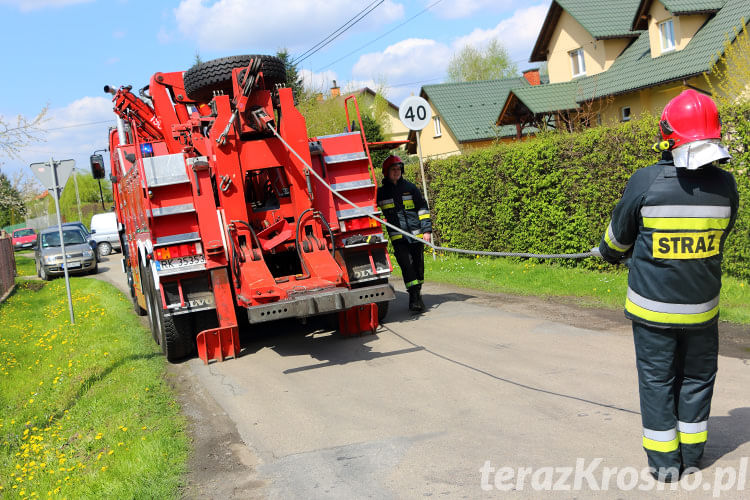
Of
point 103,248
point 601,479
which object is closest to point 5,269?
point 103,248

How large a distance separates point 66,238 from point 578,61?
899 inches

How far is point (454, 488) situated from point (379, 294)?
347 cm

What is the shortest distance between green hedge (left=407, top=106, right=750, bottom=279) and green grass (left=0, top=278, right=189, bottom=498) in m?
6.88

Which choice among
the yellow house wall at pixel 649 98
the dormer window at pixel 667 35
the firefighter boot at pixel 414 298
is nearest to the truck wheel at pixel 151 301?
the firefighter boot at pixel 414 298

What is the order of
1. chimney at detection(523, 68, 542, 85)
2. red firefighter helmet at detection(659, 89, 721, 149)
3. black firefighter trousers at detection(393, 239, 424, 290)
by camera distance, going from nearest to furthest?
red firefighter helmet at detection(659, 89, 721, 149)
black firefighter trousers at detection(393, 239, 424, 290)
chimney at detection(523, 68, 542, 85)

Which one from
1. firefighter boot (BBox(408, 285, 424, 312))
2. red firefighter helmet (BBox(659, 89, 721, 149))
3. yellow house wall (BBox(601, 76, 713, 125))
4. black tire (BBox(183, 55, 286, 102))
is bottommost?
firefighter boot (BBox(408, 285, 424, 312))

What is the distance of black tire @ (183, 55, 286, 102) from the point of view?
7902 mm

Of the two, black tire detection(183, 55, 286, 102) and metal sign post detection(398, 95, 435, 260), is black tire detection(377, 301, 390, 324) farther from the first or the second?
metal sign post detection(398, 95, 435, 260)

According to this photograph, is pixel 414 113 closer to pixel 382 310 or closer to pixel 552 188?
pixel 552 188

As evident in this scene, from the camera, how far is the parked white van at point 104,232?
32500 mm

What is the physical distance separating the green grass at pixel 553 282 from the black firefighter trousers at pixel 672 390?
422 cm

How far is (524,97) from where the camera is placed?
30844 mm

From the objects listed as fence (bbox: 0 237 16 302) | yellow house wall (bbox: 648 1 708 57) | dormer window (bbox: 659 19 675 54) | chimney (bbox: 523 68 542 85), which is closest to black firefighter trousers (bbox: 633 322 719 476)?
fence (bbox: 0 237 16 302)

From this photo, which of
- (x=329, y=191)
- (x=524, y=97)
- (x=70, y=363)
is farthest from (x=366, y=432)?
(x=524, y=97)
